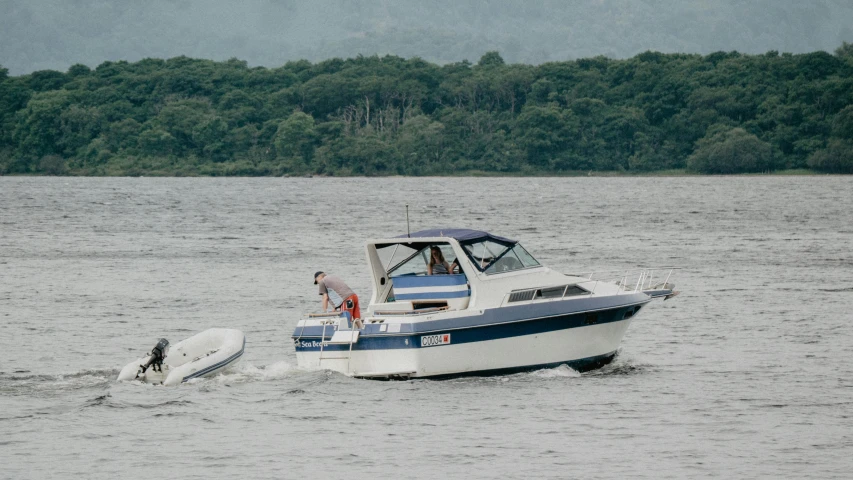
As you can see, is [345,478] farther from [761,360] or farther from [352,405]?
[761,360]

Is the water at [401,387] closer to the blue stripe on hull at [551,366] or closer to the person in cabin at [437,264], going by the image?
the blue stripe on hull at [551,366]

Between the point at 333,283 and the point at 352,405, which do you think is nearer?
the point at 352,405

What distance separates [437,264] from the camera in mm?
27047

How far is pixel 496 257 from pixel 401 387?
12.8 feet

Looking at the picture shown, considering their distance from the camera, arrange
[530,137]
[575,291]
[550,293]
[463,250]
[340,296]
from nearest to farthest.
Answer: [340,296] → [550,293] → [575,291] → [463,250] → [530,137]

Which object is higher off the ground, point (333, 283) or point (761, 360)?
point (333, 283)

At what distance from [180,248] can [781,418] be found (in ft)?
144

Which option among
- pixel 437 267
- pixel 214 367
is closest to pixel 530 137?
pixel 437 267

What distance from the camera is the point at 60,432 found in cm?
2175

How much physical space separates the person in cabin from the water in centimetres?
270

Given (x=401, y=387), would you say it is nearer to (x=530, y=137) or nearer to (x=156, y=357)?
(x=156, y=357)

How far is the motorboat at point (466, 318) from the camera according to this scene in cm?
2502

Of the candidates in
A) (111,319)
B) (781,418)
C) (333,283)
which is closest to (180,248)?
(111,319)

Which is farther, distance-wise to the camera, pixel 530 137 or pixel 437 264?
pixel 530 137
